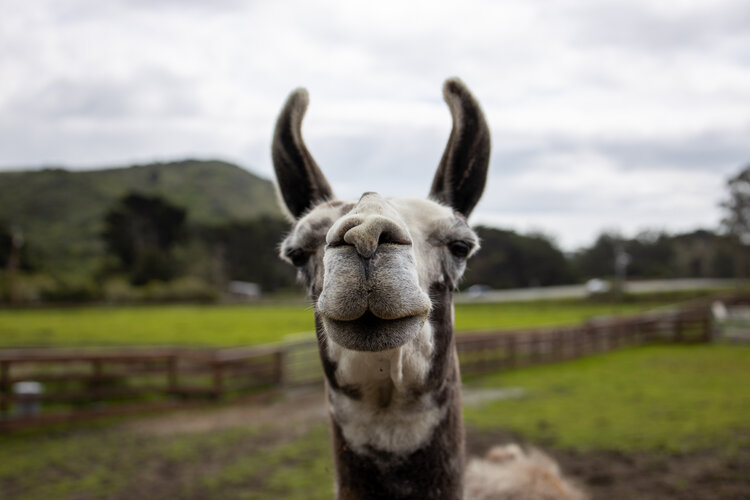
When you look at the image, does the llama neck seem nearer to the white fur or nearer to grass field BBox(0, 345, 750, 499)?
the white fur

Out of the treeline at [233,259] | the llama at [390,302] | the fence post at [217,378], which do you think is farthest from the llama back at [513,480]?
the treeline at [233,259]

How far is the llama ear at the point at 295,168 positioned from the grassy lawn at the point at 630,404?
9335 mm

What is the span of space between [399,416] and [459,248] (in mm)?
833

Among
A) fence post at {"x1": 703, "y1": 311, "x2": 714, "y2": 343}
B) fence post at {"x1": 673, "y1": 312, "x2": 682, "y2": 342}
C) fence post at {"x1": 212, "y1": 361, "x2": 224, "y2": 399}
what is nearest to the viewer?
fence post at {"x1": 212, "y1": 361, "x2": 224, "y2": 399}

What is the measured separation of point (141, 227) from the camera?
8975 cm

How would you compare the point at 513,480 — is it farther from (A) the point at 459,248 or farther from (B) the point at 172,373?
(B) the point at 172,373

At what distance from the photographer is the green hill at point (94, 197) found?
4067 inches

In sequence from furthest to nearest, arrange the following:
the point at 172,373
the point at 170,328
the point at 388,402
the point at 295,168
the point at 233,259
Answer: the point at 233,259 < the point at 170,328 < the point at 172,373 < the point at 295,168 < the point at 388,402

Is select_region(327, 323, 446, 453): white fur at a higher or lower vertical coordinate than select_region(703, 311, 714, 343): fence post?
higher

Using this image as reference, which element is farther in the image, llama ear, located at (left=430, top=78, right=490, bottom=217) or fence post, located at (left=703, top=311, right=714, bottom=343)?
fence post, located at (left=703, top=311, right=714, bottom=343)

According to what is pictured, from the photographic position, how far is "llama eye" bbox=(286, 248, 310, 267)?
8.19 ft

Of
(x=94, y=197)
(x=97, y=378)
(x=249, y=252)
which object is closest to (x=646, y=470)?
(x=97, y=378)

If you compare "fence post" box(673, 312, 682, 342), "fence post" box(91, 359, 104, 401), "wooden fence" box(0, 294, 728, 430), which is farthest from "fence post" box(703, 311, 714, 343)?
"fence post" box(91, 359, 104, 401)

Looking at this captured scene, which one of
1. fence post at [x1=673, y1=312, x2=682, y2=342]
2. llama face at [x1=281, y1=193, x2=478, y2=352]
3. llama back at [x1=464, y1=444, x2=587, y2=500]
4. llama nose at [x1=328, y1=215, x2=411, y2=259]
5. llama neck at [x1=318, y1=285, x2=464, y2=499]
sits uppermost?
llama nose at [x1=328, y1=215, x2=411, y2=259]
